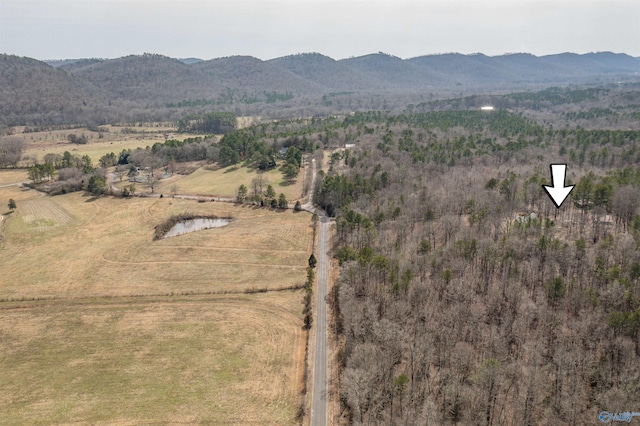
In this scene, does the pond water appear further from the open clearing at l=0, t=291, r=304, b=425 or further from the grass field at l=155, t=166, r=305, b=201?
the open clearing at l=0, t=291, r=304, b=425

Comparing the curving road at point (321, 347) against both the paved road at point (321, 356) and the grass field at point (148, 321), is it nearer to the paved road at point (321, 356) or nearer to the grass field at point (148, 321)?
the paved road at point (321, 356)

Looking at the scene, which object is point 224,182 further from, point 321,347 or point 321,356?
point 321,356

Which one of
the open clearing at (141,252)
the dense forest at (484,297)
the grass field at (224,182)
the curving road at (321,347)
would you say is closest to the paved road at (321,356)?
the curving road at (321,347)

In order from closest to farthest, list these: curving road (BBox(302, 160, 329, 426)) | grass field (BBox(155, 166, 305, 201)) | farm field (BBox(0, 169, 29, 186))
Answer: curving road (BBox(302, 160, 329, 426))
grass field (BBox(155, 166, 305, 201))
farm field (BBox(0, 169, 29, 186))

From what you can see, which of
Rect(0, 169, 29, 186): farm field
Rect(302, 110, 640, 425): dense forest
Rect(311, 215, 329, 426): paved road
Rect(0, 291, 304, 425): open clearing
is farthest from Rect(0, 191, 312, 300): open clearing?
Rect(0, 169, 29, 186): farm field

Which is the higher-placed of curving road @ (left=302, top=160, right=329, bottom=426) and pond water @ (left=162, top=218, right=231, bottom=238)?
pond water @ (left=162, top=218, right=231, bottom=238)
